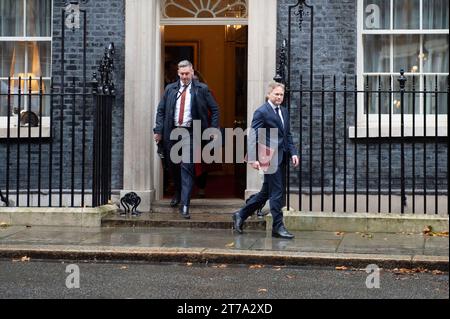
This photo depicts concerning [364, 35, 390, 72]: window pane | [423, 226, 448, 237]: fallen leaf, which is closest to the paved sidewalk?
[423, 226, 448, 237]: fallen leaf

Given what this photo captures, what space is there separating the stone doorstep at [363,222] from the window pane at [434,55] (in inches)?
99.2

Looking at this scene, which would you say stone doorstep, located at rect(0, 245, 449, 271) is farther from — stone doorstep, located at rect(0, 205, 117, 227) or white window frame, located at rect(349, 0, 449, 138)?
white window frame, located at rect(349, 0, 449, 138)

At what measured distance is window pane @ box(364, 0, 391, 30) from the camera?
1087 centimetres

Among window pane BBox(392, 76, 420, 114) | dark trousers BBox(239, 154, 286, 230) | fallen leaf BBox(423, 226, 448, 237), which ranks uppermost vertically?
window pane BBox(392, 76, 420, 114)

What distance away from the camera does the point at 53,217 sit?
9.80 meters

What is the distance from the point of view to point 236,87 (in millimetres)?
12266

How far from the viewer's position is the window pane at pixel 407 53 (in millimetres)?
10906

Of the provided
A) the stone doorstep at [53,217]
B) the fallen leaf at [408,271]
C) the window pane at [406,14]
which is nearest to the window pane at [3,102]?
the stone doorstep at [53,217]

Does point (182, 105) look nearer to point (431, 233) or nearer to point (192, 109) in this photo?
point (192, 109)

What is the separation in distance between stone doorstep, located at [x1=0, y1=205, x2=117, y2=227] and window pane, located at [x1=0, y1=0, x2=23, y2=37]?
2891 millimetres

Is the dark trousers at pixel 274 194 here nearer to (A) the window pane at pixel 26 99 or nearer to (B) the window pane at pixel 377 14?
(B) the window pane at pixel 377 14

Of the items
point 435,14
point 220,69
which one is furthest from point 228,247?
point 220,69

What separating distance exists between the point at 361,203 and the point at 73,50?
450 centimetres

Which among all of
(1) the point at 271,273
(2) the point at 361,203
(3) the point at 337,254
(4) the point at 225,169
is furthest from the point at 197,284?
(4) the point at 225,169
